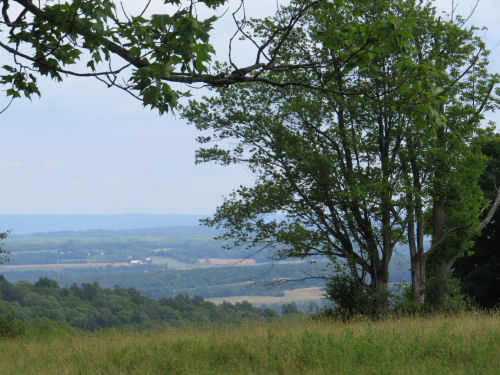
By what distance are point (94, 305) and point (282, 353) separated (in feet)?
297

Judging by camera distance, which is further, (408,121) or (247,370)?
(408,121)

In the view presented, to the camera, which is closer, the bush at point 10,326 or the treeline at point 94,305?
the bush at point 10,326

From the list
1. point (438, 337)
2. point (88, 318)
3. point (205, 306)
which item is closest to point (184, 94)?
point (438, 337)

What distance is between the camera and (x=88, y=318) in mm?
83062

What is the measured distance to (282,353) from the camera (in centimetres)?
923

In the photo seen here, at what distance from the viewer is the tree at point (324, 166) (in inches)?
795

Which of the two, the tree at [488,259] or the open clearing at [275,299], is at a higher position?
the tree at [488,259]

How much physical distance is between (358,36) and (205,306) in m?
77.7

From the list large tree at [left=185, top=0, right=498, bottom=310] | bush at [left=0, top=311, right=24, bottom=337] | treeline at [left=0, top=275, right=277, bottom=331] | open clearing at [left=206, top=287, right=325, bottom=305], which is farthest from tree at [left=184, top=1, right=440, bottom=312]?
Answer: open clearing at [left=206, top=287, right=325, bottom=305]

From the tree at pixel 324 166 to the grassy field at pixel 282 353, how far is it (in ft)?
29.6

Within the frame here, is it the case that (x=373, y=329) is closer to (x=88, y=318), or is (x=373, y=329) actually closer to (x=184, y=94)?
(x=184, y=94)

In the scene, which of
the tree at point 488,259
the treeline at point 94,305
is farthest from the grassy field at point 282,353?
the treeline at point 94,305

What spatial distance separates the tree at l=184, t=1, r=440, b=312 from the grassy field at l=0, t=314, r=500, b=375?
29.6ft

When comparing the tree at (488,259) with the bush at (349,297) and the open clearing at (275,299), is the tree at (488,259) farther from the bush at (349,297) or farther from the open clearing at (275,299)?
the open clearing at (275,299)
